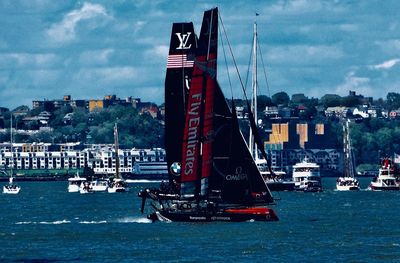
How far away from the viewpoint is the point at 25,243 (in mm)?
88062

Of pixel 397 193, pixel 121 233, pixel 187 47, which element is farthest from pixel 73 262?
pixel 397 193

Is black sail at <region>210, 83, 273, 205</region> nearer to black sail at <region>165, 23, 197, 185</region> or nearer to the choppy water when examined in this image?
the choppy water

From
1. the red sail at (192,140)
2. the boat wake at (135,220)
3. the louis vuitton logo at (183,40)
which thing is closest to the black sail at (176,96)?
the louis vuitton logo at (183,40)

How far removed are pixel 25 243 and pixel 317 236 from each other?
1347cm

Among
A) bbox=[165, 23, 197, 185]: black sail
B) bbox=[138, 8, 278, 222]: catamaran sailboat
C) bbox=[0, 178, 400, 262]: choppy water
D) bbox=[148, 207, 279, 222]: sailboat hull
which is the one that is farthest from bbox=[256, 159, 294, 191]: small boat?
bbox=[138, 8, 278, 222]: catamaran sailboat

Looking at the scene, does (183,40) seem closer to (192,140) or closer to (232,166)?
(232,166)

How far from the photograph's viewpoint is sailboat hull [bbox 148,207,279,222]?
9381 cm

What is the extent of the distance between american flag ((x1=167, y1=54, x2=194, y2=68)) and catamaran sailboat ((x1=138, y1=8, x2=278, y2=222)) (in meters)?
1.39

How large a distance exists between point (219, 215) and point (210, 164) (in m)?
2.47

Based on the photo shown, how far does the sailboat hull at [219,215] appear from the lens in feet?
308

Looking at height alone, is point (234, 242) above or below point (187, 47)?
below

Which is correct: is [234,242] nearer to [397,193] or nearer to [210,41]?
[210,41]

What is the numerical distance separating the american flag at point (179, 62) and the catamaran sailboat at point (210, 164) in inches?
54.7

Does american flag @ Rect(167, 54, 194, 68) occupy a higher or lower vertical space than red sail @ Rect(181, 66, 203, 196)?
higher
